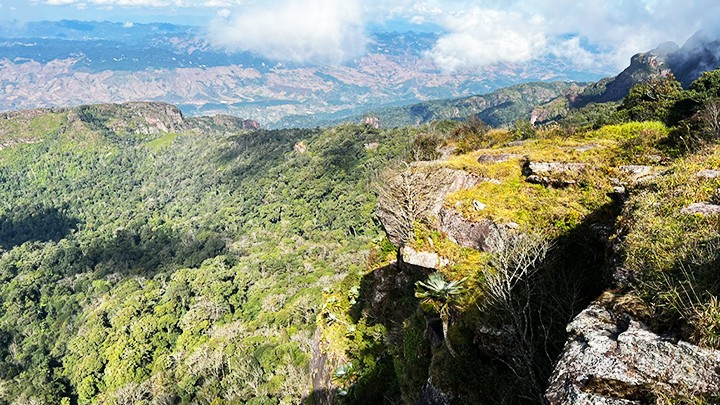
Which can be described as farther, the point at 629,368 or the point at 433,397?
the point at 433,397

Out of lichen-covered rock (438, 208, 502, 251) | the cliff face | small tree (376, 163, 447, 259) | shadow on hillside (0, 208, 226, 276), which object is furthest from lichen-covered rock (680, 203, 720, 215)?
shadow on hillside (0, 208, 226, 276)

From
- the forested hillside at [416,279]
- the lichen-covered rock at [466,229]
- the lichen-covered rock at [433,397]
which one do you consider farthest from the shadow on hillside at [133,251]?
the lichen-covered rock at [433,397]

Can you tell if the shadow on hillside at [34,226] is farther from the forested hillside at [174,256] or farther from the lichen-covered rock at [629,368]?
the lichen-covered rock at [629,368]

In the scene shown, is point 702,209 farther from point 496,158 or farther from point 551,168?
point 496,158

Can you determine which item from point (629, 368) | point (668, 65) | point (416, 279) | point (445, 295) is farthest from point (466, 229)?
point (668, 65)

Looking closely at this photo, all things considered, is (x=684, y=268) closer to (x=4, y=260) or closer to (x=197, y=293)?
(x=197, y=293)

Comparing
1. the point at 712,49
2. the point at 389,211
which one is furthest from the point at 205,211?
the point at 712,49
